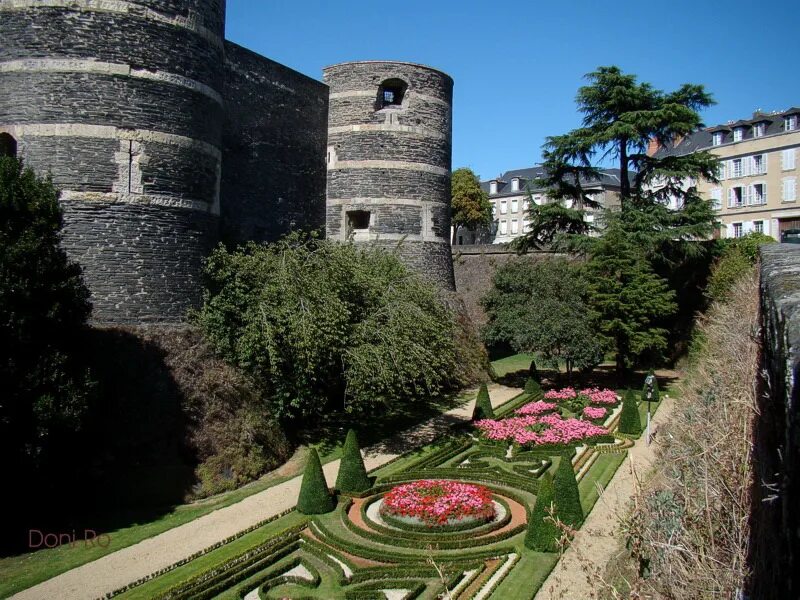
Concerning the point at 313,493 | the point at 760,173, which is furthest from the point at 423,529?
the point at 760,173

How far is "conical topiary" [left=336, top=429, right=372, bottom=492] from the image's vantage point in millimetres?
13750

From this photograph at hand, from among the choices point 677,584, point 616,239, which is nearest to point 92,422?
point 677,584

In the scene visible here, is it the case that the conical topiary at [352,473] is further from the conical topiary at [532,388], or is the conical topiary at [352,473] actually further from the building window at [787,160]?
the building window at [787,160]

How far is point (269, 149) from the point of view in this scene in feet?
64.6

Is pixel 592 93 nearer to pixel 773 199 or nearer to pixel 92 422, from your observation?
pixel 773 199

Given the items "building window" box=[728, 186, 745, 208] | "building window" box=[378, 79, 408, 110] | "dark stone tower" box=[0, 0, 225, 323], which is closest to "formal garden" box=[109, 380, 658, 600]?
"dark stone tower" box=[0, 0, 225, 323]

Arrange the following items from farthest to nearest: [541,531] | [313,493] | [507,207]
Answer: [507,207], [313,493], [541,531]

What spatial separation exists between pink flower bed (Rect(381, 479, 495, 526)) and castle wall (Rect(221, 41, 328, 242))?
8899mm

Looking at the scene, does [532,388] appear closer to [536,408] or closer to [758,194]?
[536,408]

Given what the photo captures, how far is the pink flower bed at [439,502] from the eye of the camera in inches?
478

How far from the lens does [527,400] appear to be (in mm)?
21109

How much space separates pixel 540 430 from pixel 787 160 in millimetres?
25700

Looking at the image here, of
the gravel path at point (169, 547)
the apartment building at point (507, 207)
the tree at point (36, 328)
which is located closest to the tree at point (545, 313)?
the gravel path at point (169, 547)

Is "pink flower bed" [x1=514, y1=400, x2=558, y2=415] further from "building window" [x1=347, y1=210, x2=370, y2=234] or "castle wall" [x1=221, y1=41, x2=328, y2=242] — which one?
"castle wall" [x1=221, y1=41, x2=328, y2=242]
